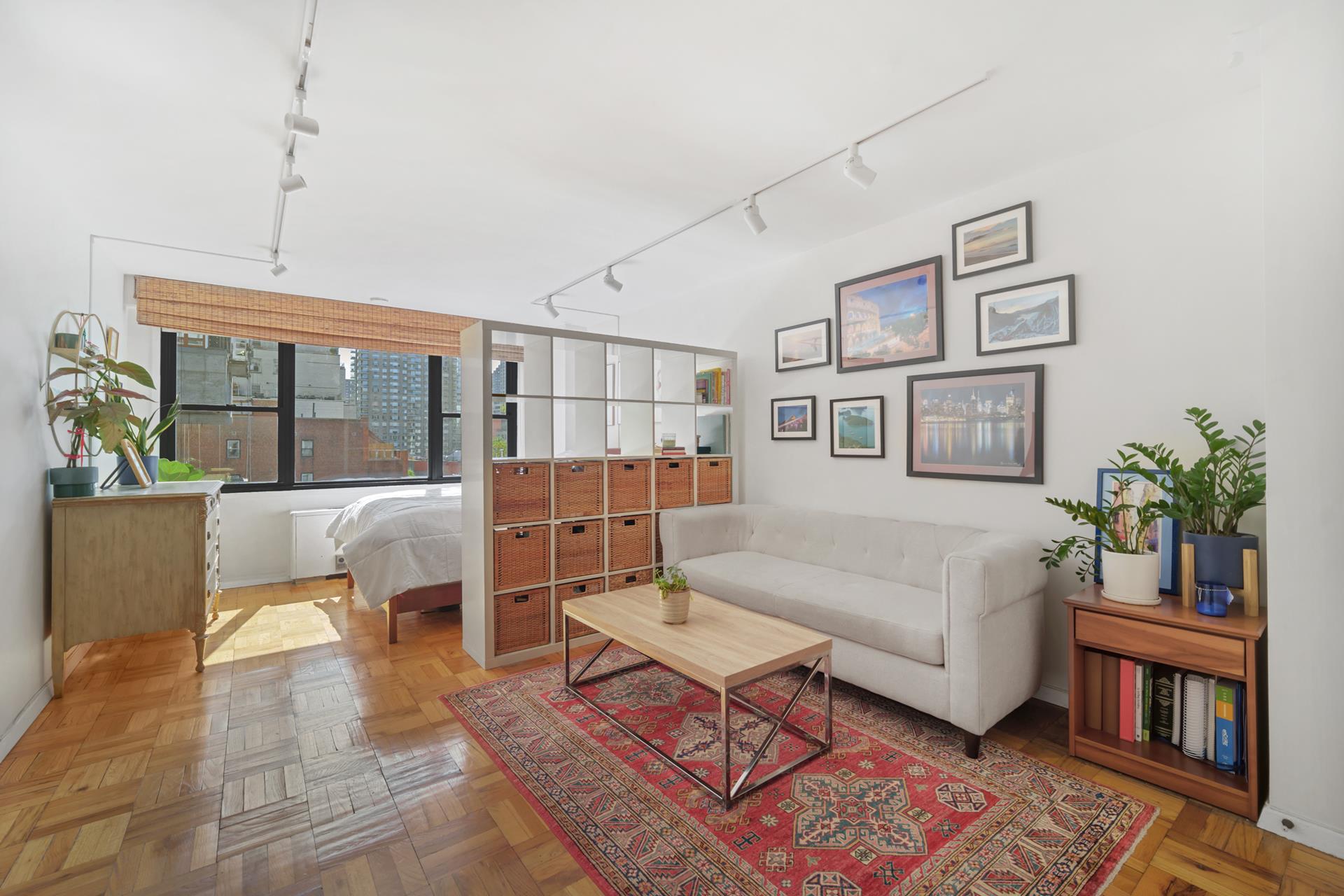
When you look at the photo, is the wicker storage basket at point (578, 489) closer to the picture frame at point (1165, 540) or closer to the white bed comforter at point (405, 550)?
the white bed comforter at point (405, 550)

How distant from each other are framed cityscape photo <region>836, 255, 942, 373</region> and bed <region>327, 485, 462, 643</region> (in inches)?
110

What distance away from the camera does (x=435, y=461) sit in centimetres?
594

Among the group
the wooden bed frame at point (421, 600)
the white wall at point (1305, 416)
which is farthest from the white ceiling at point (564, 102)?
the wooden bed frame at point (421, 600)

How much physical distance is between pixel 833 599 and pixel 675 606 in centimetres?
79

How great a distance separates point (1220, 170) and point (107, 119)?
175 inches

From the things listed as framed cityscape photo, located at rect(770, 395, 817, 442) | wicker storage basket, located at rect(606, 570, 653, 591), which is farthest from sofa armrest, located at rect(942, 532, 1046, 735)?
wicker storage basket, located at rect(606, 570, 653, 591)

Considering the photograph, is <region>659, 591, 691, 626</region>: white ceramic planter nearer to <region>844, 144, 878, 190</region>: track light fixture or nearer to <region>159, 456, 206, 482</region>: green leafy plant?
<region>844, 144, 878, 190</region>: track light fixture

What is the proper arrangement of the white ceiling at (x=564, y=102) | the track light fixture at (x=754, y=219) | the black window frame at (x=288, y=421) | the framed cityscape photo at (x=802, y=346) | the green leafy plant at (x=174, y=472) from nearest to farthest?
the white ceiling at (x=564, y=102), the track light fixture at (x=754, y=219), the framed cityscape photo at (x=802, y=346), the green leafy plant at (x=174, y=472), the black window frame at (x=288, y=421)

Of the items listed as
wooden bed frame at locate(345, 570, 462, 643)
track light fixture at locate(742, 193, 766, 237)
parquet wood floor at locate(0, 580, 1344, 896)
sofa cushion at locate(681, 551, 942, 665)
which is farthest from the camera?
wooden bed frame at locate(345, 570, 462, 643)

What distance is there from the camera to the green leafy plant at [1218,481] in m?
2.07

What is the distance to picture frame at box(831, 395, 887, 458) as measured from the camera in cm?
345

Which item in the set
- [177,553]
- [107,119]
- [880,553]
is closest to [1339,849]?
[880,553]

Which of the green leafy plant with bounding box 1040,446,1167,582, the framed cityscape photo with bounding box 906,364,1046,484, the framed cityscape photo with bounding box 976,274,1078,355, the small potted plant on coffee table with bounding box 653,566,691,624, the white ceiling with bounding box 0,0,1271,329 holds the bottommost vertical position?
the small potted plant on coffee table with bounding box 653,566,691,624

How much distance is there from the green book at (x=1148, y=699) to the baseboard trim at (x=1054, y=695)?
54 cm
